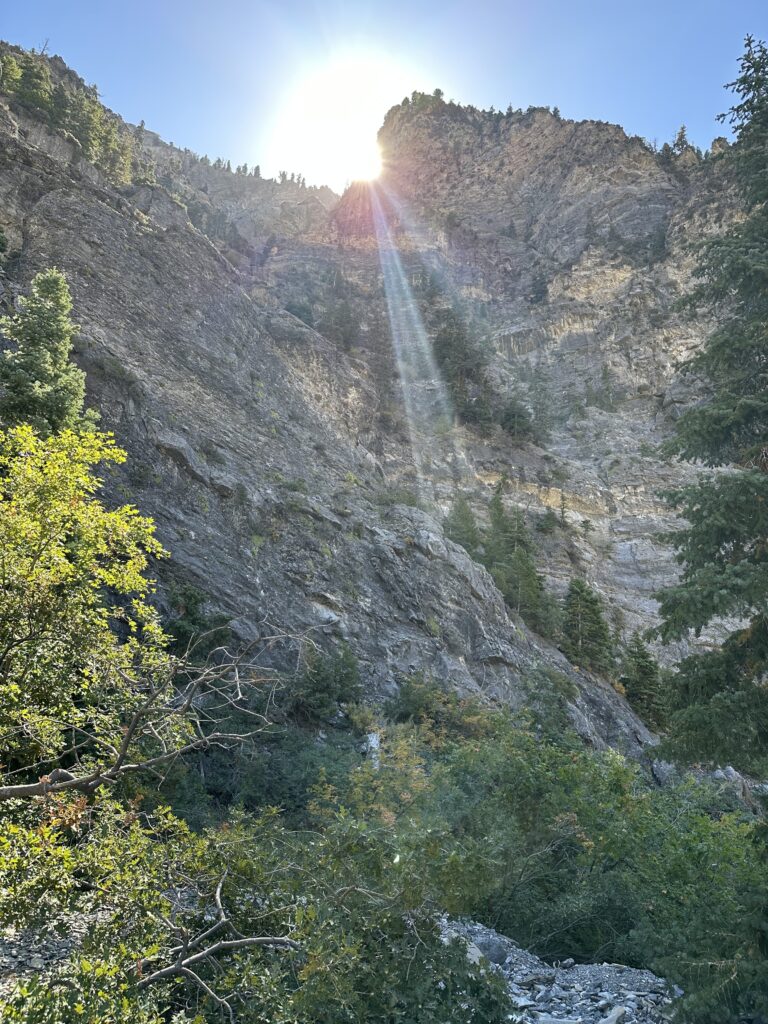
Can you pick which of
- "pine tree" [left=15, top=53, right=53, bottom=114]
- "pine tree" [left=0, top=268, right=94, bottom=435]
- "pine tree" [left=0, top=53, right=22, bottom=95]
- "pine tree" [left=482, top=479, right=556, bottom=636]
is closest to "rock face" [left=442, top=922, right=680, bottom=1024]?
"pine tree" [left=0, top=268, right=94, bottom=435]

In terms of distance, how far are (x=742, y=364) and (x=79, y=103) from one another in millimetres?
54428

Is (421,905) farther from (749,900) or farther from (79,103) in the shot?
(79,103)

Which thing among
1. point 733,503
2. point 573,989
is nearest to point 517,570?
point 733,503

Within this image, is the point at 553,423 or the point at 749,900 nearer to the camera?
the point at 749,900

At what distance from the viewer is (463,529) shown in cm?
3538

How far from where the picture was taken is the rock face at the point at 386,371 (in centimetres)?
2236

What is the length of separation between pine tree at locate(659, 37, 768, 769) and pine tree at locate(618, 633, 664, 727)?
23177 millimetres

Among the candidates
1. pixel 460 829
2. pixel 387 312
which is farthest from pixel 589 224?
pixel 460 829

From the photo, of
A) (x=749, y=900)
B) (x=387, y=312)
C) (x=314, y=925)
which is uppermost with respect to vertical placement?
(x=387, y=312)

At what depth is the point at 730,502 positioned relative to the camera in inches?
323

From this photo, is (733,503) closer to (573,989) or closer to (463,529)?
(573,989)

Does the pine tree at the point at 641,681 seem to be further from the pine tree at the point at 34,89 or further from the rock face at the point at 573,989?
the pine tree at the point at 34,89

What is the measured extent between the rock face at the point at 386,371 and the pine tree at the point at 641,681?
2324 mm

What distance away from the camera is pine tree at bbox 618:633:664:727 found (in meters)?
29.9
